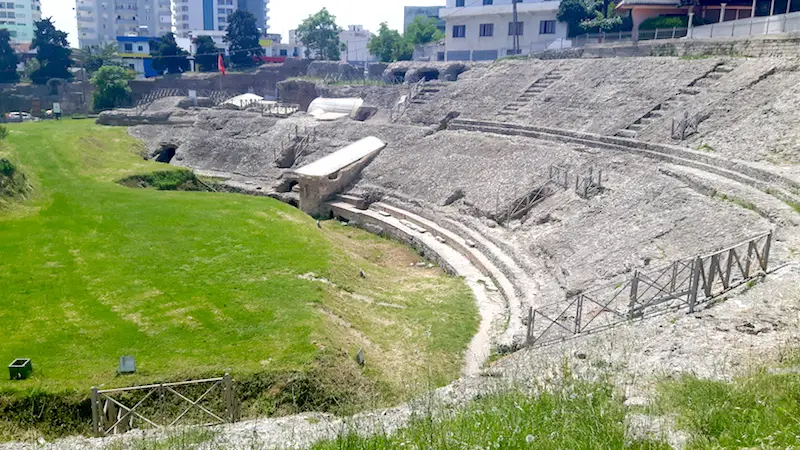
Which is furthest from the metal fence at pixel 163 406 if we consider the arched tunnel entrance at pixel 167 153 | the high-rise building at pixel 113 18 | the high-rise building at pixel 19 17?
the high-rise building at pixel 19 17

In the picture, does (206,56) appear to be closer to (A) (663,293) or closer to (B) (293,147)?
(B) (293,147)

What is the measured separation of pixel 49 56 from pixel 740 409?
280 ft

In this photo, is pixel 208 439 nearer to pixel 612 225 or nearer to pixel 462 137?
pixel 612 225

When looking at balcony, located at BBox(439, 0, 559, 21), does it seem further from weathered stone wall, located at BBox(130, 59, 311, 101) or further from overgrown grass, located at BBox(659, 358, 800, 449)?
overgrown grass, located at BBox(659, 358, 800, 449)

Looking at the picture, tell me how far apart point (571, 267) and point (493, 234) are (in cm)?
546

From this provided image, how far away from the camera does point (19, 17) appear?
135m

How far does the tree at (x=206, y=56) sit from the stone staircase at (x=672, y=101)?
63794 millimetres

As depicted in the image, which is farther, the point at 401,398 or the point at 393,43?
the point at 393,43

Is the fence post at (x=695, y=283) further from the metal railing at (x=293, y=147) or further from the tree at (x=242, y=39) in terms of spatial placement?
the tree at (x=242, y=39)

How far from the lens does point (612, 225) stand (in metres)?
20.8

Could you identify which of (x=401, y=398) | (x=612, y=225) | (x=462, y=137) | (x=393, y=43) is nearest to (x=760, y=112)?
(x=612, y=225)

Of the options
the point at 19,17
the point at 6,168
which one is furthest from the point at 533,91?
the point at 19,17

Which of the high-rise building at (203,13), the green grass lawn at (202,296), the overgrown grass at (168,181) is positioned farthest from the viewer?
the high-rise building at (203,13)

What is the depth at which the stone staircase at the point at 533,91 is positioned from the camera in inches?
1417
